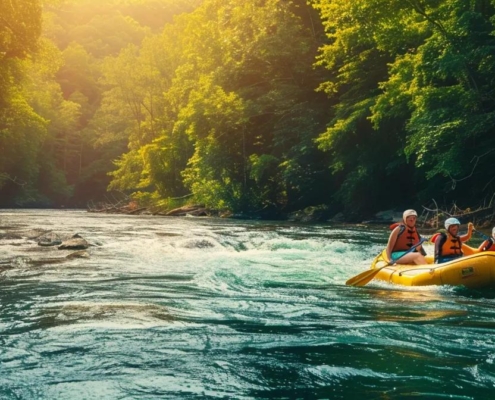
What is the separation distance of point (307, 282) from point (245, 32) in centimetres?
2144

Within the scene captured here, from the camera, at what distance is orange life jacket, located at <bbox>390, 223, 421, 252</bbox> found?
950 centimetres

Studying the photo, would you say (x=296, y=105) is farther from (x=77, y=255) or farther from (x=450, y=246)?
(x=450, y=246)

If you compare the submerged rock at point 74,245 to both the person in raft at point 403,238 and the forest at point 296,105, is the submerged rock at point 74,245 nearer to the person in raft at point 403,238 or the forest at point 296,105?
the person in raft at point 403,238

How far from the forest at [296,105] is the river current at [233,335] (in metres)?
9.21

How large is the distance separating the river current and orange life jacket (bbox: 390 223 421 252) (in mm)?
970

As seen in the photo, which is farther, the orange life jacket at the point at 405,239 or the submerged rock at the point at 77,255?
the submerged rock at the point at 77,255

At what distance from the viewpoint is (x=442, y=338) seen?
5.23 m

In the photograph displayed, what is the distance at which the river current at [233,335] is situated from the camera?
3.99 meters

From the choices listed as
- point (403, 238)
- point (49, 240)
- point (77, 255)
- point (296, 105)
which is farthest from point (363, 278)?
point (296, 105)

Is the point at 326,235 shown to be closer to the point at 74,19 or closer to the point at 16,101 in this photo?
the point at 16,101

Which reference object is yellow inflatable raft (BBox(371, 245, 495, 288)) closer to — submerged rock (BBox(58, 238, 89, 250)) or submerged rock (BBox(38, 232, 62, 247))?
submerged rock (BBox(58, 238, 89, 250))

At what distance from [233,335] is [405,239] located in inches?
197

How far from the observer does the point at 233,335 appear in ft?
17.5

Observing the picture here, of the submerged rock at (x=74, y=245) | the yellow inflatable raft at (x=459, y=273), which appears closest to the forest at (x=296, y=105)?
the submerged rock at (x=74, y=245)
